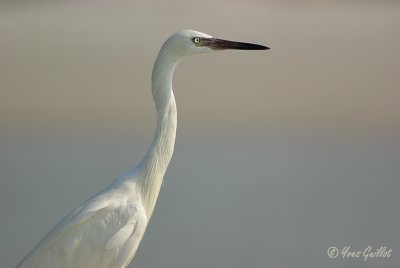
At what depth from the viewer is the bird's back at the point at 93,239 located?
6.10 feet

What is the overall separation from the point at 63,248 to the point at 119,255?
0.54 feet

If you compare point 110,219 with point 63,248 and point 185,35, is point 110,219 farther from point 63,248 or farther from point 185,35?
point 185,35

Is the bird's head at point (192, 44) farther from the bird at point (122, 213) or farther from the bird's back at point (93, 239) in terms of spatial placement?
the bird's back at point (93, 239)

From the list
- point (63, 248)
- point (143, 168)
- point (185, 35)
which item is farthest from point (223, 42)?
point (63, 248)

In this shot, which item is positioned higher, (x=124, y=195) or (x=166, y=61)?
(x=166, y=61)

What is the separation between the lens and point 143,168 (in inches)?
78.7

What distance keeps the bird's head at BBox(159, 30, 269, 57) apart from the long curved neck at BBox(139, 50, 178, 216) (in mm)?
33

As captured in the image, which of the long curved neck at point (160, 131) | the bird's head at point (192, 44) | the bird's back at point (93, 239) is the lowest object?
the bird's back at point (93, 239)

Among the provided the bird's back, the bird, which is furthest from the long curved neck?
the bird's back

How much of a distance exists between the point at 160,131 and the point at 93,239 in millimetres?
379

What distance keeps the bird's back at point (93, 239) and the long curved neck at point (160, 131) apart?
0.13 m

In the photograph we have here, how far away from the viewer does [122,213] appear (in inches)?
74.1

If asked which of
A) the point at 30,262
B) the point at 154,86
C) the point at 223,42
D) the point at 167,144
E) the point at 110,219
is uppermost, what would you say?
the point at 223,42

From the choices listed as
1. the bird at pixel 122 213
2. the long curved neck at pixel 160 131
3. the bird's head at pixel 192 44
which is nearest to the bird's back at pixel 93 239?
the bird at pixel 122 213
